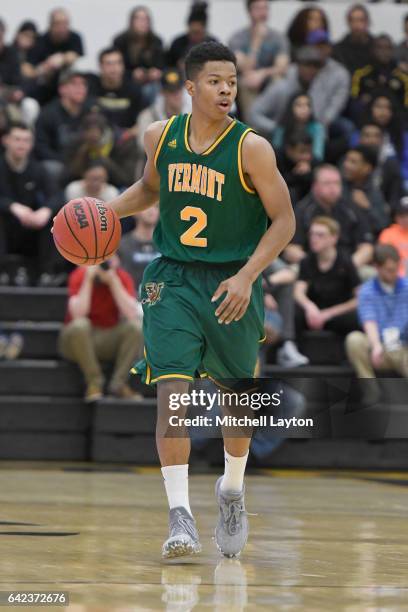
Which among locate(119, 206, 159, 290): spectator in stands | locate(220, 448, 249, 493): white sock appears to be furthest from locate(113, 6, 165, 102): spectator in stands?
locate(220, 448, 249, 493): white sock

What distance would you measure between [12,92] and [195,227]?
8171 mm

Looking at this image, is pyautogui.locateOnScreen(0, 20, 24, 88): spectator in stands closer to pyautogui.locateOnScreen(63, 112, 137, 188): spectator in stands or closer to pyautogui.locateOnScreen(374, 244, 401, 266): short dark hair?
pyautogui.locateOnScreen(63, 112, 137, 188): spectator in stands

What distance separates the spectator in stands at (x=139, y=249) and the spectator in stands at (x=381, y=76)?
431 cm

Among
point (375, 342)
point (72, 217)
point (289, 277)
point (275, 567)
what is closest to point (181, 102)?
point (289, 277)

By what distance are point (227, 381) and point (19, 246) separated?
665 centimetres

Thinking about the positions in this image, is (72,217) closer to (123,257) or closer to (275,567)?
(275,567)

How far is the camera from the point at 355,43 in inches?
591

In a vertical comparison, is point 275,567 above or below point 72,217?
below

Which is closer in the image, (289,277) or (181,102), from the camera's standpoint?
(289,277)

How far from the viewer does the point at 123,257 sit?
11.3m

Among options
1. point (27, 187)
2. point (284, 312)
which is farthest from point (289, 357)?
point (27, 187)

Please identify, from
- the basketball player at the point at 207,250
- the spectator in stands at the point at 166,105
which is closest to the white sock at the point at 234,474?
the basketball player at the point at 207,250

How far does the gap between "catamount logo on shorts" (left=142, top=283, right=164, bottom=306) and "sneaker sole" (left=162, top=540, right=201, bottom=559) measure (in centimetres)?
97

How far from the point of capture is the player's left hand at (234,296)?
17.1ft
